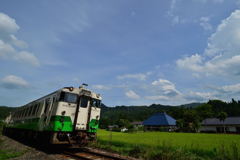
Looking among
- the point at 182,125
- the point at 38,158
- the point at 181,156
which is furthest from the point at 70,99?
the point at 182,125

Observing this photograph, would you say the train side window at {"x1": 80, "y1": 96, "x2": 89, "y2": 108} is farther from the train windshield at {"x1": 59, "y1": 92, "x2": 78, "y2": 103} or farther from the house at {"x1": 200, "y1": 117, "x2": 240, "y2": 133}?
the house at {"x1": 200, "y1": 117, "x2": 240, "y2": 133}

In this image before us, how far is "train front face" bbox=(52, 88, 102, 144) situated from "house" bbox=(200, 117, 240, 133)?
58466mm

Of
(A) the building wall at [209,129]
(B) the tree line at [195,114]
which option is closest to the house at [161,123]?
(B) the tree line at [195,114]

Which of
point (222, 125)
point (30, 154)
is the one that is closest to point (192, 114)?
point (222, 125)

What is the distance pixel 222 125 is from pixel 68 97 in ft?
202

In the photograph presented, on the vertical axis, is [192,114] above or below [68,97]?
above

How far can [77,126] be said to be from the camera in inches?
391

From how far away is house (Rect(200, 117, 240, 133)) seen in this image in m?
53.1

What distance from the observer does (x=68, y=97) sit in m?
Result: 10.0

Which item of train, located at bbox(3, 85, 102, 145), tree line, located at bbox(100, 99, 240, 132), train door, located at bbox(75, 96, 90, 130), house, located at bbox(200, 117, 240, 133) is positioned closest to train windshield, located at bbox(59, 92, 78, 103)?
train, located at bbox(3, 85, 102, 145)

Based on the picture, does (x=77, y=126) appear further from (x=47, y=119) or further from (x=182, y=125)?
(x=182, y=125)

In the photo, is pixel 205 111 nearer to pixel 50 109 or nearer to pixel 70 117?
pixel 70 117

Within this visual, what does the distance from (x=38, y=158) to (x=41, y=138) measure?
3.01 meters

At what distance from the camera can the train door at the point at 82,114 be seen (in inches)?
396
